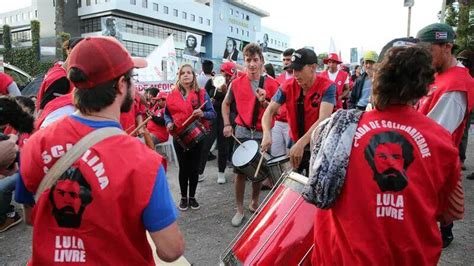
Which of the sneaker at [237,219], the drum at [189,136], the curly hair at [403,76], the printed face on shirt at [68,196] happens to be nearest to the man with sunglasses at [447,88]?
the curly hair at [403,76]

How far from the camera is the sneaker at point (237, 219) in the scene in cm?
440

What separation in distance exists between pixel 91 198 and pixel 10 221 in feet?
12.5

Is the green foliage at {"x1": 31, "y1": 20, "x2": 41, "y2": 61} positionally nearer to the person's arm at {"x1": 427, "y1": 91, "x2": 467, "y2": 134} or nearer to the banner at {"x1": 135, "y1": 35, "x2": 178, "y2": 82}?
the banner at {"x1": 135, "y1": 35, "x2": 178, "y2": 82}

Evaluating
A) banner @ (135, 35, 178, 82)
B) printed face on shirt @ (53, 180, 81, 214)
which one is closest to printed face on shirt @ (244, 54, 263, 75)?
printed face on shirt @ (53, 180, 81, 214)

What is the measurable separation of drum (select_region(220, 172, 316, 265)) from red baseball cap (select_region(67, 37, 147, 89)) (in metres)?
1.28

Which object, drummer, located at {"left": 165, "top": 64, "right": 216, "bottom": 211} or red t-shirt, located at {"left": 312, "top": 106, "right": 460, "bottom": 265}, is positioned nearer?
red t-shirt, located at {"left": 312, "top": 106, "right": 460, "bottom": 265}

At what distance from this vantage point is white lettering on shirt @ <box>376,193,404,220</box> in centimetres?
160

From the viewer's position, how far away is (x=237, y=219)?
4.44 metres

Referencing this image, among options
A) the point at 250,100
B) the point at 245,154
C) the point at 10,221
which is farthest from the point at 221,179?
the point at 10,221

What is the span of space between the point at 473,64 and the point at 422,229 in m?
5.34

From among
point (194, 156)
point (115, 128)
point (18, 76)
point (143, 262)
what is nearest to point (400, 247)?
point (143, 262)

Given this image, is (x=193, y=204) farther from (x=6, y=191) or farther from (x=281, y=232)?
(x=281, y=232)

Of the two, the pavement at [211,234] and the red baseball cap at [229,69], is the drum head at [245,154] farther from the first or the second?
the red baseball cap at [229,69]

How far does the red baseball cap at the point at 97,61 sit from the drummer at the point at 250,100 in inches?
124
